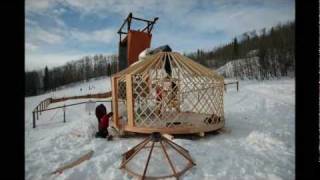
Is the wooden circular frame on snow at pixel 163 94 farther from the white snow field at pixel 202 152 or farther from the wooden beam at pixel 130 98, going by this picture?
the white snow field at pixel 202 152

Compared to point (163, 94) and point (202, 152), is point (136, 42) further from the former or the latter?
point (202, 152)

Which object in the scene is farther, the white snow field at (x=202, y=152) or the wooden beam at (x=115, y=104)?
the wooden beam at (x=115, y=104)

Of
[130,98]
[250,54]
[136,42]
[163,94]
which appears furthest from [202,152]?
[250,54]

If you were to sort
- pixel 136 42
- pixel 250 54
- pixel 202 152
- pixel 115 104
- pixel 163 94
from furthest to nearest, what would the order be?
pixel 250 54, pixel 136 42, pixel 115 104, pixel 163 94, pixel 202 152

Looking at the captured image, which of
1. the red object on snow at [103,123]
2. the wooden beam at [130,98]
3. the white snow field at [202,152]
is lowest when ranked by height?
the white snow field at [202,152]

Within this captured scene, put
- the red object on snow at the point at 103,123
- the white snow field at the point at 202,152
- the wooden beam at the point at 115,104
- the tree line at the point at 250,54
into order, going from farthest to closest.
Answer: the tree line at the point at 250,54 → the wooden beam at the point at 115,104 → the red object on snow at the point at 103,123 → the white snow field at the point at 202,152

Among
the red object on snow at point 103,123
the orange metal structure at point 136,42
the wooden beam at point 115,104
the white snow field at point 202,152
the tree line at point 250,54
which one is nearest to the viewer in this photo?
the white snow field at point 202,152

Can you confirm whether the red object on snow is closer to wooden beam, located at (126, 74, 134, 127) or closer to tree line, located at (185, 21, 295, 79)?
wooden beam, located at (126, 74, 134, 127)

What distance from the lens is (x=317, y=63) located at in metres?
1.26

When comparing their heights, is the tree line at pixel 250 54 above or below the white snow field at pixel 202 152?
above

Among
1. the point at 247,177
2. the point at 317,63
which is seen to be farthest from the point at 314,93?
the point at 247,177

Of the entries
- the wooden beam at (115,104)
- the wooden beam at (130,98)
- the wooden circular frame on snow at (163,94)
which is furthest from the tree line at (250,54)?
the wooden beam at (115,104)
